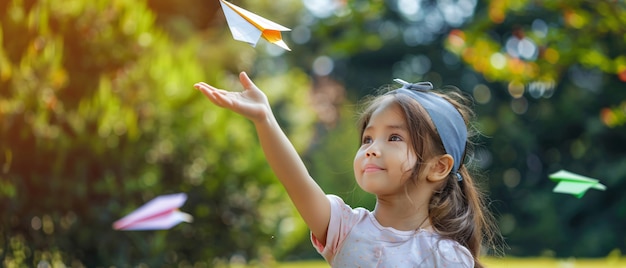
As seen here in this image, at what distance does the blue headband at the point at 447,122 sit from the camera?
8.11 ft

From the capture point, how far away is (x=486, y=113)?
64.2 feet

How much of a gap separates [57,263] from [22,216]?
0.48 m

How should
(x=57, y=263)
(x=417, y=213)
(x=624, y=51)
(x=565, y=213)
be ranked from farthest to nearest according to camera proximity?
(x=565, y=213) → (x=624, y=51) → (x=57, y=263) → (x=417, y=213)

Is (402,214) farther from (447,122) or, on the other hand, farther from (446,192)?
(447,122)

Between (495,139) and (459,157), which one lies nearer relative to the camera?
(459,157)

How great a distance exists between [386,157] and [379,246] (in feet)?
0.75

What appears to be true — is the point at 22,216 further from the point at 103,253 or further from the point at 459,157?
the point at 459,157

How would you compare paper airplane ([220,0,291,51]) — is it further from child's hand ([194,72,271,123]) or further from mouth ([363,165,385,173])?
mouth ([363,165,385,173])

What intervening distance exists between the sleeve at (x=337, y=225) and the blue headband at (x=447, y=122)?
31 cm

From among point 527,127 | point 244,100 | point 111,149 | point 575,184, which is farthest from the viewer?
point 527,127

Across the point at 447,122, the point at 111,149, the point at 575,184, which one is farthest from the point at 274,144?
the point at 111,149

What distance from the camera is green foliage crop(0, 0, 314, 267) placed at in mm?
6168

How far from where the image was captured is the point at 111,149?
21.7ft

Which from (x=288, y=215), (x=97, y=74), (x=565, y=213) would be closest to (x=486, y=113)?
(x=565, y=213)
